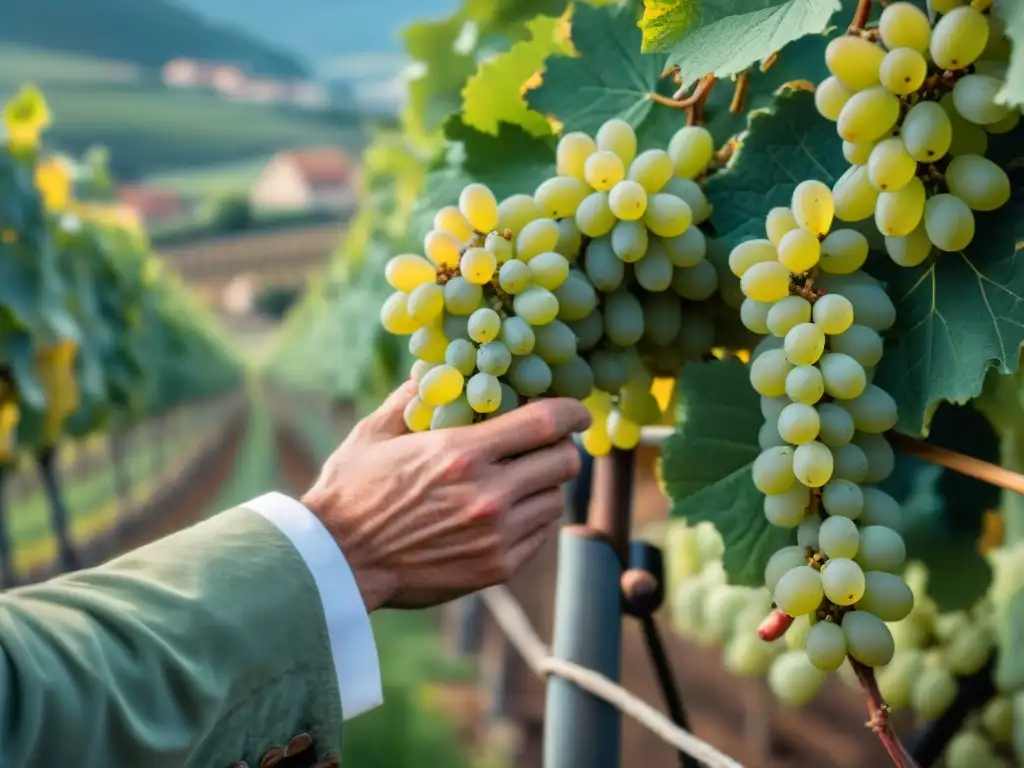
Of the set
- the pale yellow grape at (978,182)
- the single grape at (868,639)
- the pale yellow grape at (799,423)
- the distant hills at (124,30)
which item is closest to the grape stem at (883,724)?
the single grape at (868,639)

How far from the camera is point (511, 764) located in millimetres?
2996

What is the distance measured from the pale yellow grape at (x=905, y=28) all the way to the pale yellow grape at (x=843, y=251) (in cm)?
A: 9

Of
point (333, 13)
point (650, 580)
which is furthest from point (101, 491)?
point (650, 580)

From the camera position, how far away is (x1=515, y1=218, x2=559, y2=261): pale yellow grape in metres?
0.50

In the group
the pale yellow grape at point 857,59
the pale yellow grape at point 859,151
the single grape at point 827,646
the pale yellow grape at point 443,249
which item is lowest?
the single grape at point 827,646

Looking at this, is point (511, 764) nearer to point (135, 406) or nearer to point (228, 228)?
point (135, 406)

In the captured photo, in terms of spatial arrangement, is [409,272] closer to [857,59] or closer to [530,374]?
[530,374]

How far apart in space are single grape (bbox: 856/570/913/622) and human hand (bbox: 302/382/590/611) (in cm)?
16

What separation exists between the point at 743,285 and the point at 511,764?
2.81 m

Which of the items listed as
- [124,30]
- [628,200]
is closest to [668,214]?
[628,200]

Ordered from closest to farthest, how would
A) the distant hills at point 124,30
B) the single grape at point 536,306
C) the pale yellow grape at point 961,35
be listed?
the pale yellow grape at point 961,35 < the single grape at point 536,306 < the distant hills at point 124,30

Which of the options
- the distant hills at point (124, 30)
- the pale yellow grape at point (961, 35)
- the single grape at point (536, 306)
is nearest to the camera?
the pale yellow grape at point (961, 35)

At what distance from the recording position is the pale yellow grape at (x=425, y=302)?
0.49 meters

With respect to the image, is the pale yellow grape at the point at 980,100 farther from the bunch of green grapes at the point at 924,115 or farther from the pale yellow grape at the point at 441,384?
the pale yellow grape at the point at 441,384
